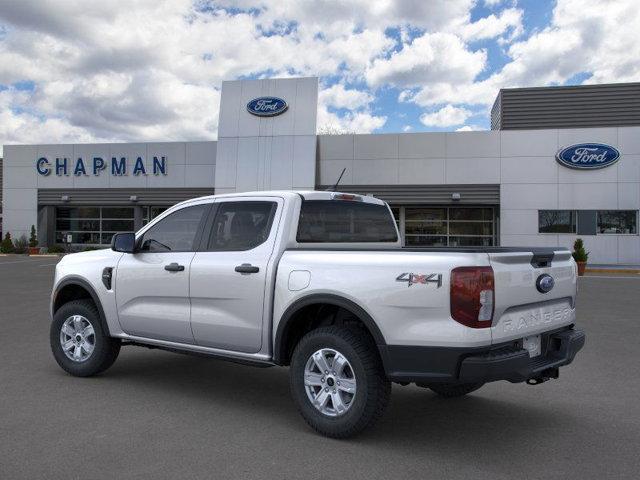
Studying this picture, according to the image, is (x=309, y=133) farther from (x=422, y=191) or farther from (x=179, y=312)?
(x=179, y=312)

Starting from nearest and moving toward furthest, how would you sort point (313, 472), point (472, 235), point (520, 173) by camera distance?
point (313, 472), point (520, 173), point (472, 235)

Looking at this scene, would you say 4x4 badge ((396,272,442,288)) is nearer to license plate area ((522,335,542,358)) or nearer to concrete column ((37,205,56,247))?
license plate area ((522,335,542,358))

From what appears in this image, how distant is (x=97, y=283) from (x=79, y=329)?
57 cm

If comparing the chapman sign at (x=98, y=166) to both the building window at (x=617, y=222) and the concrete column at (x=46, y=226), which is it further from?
the building window at (x=617, y=222)

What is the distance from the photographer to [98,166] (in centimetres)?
3131

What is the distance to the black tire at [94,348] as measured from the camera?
6.14 m

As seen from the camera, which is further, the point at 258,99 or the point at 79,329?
the point at 258,99

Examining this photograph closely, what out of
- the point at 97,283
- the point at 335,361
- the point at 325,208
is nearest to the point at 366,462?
the point at 335,361

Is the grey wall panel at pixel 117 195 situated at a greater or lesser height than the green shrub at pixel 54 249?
greater

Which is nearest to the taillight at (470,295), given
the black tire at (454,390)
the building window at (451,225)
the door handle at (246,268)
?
the black tire at (454,390)

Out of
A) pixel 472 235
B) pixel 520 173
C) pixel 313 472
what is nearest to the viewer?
pixel 313 472

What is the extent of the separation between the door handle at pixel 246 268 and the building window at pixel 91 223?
95.6 ft

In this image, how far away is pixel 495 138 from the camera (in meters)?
26.4

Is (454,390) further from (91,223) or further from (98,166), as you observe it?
(91,223)
